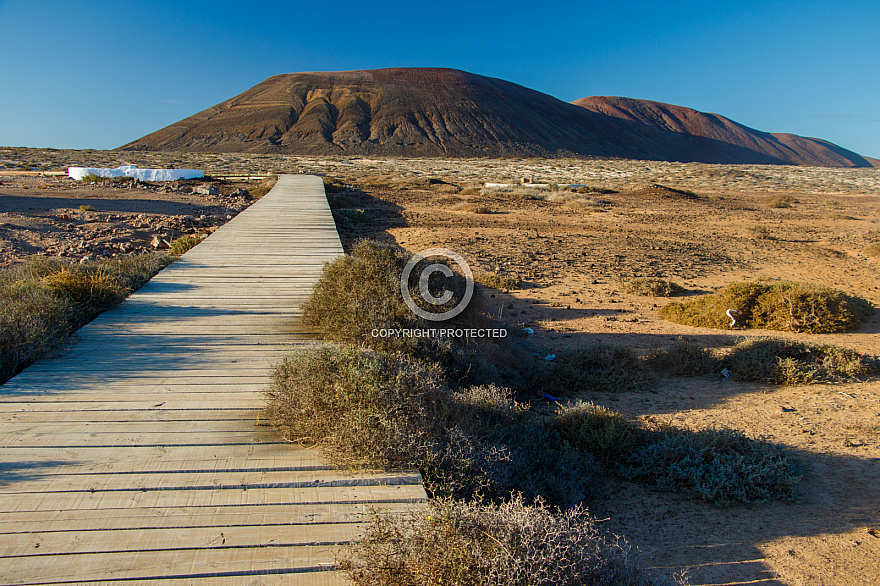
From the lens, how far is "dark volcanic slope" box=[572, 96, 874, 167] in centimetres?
14375

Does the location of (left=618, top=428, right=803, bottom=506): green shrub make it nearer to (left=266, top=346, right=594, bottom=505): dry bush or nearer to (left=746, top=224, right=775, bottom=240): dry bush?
(left=266, top=346, right=594, bottom=505): dry bush

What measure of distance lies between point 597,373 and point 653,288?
12.5 feet

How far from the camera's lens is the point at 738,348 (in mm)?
5355

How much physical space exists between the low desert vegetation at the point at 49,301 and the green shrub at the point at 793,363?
597cm

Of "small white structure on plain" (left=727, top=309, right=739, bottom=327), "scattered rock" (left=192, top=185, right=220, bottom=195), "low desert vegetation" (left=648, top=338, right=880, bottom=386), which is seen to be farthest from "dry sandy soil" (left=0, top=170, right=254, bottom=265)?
"small white structure on plain" (left=727, top=309, right=739, bottom=327)

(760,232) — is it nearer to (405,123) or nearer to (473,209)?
(473,209)

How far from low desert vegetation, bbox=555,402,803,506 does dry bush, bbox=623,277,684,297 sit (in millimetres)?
4741

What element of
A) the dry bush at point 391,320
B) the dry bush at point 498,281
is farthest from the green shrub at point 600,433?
the dry bush at point 498,281

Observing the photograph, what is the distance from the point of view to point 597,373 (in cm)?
494

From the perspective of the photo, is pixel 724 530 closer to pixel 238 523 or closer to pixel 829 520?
pixel 829 520

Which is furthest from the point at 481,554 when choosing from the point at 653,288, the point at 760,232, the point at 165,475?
the point at 760,232

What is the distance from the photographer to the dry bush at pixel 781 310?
635cm

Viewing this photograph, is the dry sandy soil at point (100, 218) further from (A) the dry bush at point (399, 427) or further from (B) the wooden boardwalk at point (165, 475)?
(A) the dry bush at point (399, 427)

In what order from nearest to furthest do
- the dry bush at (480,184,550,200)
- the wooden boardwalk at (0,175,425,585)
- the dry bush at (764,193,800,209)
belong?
the wooden boardwalk at (0,175,425,585) → the dry bush at (764,193,800,209) → the dry bush at (480,184,550,200)
